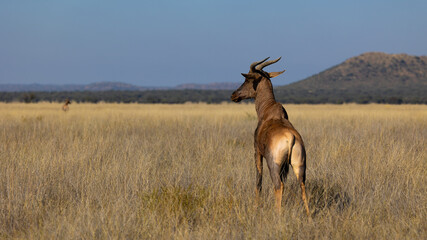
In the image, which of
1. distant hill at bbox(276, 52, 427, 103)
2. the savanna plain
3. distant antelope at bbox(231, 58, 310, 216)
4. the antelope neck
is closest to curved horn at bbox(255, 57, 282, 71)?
distant antelope at bbox(231, 58, 310, 216)

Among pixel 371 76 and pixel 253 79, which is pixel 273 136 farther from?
pixel 371 76

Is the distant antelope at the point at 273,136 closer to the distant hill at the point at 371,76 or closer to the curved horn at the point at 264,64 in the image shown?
the curved horn at the point at 264,64

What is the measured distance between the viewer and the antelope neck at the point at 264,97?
544 cm

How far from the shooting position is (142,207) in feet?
16.6

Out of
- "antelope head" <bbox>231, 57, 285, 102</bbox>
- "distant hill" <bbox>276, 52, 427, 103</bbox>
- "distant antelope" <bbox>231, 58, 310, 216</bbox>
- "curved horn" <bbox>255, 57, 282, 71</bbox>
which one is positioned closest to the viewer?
"distant antelope" <bbox>231, 58, 310, 216</bbox>

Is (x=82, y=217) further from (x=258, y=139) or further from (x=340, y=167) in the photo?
(x=340, y=167)

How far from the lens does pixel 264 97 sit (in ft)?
18.2

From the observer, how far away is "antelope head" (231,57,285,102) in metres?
5.37

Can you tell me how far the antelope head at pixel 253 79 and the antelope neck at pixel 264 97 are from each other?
0.06 m

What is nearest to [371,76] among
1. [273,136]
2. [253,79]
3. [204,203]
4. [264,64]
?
[253,79]

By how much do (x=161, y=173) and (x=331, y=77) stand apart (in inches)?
3956

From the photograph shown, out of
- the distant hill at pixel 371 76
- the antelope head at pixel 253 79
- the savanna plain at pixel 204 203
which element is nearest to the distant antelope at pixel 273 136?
the antelope head at pixel 253 79

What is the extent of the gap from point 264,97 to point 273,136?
1.19 m

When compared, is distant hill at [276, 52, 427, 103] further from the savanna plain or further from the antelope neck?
the antelope neck
